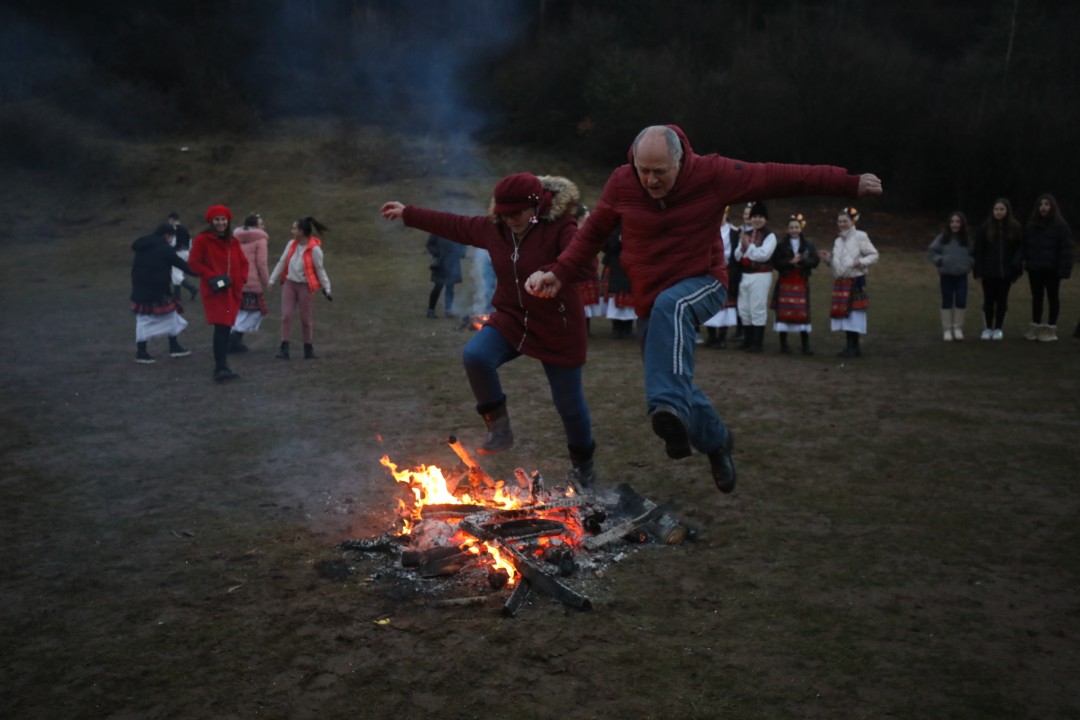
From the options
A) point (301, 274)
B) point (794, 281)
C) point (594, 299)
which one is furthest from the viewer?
point (594, 299)

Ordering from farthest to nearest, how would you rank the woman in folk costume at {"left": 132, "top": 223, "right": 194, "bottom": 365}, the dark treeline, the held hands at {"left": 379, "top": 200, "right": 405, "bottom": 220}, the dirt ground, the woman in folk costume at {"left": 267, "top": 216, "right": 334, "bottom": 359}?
the dark treeline, the woman in folk costume at {"left": 132, "top": 223, "right": 194, "bottom": 365}, the woman in folk costume at {"left": 267, "top": 216, "right": 334, "bottom": 359}, the held hands at {"left": 379, "top": 200, "right": 405, "bottom": 220}, the dirt ground

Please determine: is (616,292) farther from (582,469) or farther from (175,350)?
(582,469)

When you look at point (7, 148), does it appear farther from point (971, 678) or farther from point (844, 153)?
point (971, 678)

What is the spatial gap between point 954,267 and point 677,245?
9.61m

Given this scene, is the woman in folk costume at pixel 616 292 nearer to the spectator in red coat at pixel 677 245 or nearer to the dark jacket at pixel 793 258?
the dark jacket at pixel 793 258

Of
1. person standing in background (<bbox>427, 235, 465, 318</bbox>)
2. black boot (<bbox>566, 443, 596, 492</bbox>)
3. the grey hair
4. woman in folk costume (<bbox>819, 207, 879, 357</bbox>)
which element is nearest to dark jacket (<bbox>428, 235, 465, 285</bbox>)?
person standing in background (<bbox>427, 235, 465, 318</bbox>)

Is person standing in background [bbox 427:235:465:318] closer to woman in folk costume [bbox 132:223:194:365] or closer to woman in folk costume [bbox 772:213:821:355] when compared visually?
woman in folk costume [bbox 132:223:194:365]

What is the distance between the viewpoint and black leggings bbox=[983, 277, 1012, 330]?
1349cm

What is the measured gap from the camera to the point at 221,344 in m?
11.0

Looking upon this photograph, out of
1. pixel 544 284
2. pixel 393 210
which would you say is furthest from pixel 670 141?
pixel 393 210

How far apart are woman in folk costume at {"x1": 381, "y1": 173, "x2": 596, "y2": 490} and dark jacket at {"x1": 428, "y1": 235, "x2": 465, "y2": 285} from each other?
992 cm

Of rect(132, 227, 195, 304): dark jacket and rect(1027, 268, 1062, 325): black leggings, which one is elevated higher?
rect(132, 227, 195, 304): dark jacket

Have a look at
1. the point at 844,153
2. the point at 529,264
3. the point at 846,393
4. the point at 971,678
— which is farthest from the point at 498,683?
the point at 844,153

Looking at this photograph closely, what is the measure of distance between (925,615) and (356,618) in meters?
2.80
